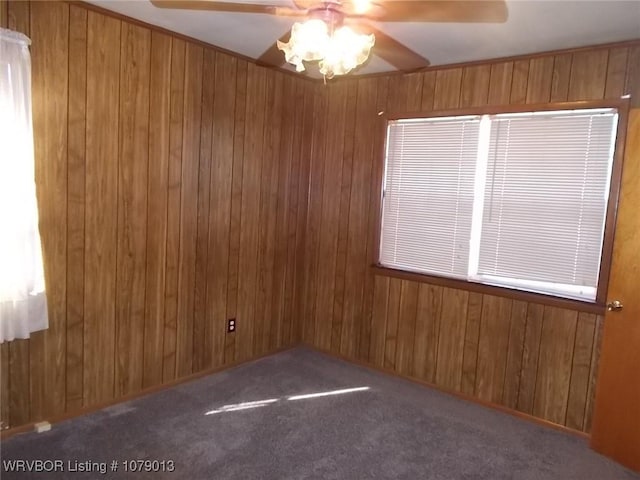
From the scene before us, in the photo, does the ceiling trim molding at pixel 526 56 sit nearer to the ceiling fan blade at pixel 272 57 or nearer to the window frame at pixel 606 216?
the window frame at pixel 606 216

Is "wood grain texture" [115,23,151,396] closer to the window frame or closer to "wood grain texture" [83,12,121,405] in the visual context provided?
"wood grain texture" [83,12,121,405]

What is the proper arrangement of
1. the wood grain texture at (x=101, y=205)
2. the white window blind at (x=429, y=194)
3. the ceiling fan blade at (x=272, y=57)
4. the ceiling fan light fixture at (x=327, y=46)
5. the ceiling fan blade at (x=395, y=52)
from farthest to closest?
the white window blind at (x=429, y=194) → the wood grain texture at (x=101, y=205) → the ceiling fan blade at (x=272, y=57) → the ceiling fan blade at (x=395, y=52) → the ceiling fan light fixture at (x=327, y=46)

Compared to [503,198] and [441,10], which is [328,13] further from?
[503,198]

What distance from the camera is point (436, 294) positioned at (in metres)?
3.38

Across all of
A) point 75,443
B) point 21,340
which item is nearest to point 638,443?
point 75,443

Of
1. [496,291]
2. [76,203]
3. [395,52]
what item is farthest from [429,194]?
[76,203]

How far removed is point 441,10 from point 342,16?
0.36 m

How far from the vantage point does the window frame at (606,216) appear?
2641 mm

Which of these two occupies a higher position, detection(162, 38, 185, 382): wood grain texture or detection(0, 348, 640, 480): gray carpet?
detection(162, 38, 185, 382): wood grain texture

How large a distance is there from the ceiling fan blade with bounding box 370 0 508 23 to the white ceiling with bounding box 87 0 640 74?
2.08 ft

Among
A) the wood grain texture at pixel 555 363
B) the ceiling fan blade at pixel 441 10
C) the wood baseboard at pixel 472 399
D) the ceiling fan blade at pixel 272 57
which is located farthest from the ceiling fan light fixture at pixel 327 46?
the wood baseboard at pixel 472 399

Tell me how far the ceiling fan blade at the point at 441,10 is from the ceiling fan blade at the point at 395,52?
14cm

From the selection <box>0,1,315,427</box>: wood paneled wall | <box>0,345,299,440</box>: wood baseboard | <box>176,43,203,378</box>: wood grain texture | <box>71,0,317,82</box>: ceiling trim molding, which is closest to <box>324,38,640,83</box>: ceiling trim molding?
<box>0,1,315,427</box>: wood paneled wall

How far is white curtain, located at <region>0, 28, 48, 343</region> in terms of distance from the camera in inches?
86.1
